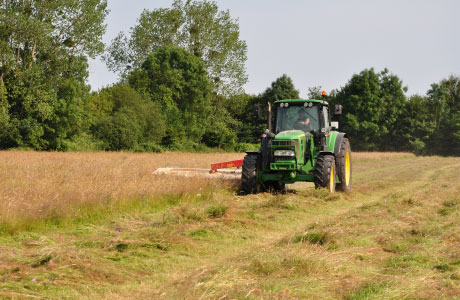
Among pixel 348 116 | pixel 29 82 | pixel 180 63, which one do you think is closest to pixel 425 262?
pixel 29 82

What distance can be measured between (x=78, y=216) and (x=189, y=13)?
3899 centimetres

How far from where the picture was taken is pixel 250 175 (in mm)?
11688

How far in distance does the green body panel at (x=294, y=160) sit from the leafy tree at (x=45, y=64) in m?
20.8

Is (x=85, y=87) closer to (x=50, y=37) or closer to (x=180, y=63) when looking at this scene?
(x=50, y=37)

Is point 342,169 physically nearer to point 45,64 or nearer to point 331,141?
point 331,141

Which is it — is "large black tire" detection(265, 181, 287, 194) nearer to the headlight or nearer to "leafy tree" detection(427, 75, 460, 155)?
the headlight

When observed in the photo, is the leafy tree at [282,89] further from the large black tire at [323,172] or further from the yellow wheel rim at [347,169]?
the large black tire at [323,172]

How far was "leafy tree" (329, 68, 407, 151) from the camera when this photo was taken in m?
61.8

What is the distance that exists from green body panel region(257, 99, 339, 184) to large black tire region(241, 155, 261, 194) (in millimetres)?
287

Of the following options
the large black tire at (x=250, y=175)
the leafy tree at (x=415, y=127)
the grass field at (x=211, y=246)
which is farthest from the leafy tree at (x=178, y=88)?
the leafy tree at (x=415, y=127)

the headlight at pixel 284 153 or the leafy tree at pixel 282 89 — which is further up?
the leafy tree at pixel 282 89

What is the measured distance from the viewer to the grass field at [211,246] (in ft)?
13.6

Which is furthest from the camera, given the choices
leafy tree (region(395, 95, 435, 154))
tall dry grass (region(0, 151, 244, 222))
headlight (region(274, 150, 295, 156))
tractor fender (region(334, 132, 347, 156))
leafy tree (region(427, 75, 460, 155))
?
leafy tree (region(427, 75, 460, 155))

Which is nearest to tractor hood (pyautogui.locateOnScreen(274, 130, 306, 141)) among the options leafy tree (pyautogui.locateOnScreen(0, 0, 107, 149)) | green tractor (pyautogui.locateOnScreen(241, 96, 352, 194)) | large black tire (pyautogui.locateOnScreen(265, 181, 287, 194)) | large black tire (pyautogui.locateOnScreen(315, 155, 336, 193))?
green tractor (pyautogui.locateOnScreen(241, 96, 352, 194))
